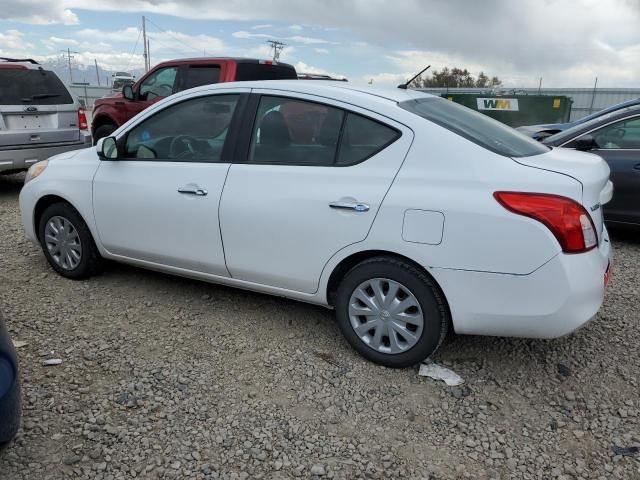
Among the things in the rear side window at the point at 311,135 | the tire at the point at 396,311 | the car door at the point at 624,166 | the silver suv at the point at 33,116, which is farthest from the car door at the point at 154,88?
the tire at the point at 396,311

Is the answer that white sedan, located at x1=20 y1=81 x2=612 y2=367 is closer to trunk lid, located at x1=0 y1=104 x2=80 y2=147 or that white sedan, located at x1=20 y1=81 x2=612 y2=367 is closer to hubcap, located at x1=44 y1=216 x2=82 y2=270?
hubcap, located at x1=44 y1=216 x2=82 y2=270

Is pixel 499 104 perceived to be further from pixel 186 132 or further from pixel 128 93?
pixel 186 132

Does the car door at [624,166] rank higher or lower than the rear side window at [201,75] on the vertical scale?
lower

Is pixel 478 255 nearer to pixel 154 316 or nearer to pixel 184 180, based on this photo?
pixel 184 180

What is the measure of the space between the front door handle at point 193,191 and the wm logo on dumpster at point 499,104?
1400cm

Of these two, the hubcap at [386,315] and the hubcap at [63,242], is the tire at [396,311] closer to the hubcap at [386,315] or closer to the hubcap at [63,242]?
the hubcap at [386,315]

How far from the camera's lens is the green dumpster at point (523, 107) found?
15875 millimetres

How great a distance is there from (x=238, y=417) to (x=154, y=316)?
1.35 m

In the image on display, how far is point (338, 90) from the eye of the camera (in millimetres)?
3244

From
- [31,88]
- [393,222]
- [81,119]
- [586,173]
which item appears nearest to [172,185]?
[393,222]

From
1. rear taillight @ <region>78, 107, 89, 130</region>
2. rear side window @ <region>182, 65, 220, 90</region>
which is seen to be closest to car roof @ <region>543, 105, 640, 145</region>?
rear side window @ <region>182, 65, 220, 90</region>

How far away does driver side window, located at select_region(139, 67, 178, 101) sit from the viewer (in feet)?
27.3

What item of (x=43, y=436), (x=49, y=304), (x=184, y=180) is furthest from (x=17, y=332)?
(x=184, y=180)

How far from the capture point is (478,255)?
271cm
